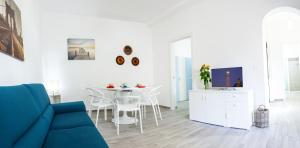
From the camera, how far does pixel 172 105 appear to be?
5402 millimetres

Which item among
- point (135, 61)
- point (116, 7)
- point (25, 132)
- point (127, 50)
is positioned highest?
point (116, 7)

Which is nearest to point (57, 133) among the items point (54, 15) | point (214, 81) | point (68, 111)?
point (68, 111)

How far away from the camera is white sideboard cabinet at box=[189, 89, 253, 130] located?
3.12 metres

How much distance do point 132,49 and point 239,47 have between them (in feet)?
11.4

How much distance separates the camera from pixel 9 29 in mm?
1907

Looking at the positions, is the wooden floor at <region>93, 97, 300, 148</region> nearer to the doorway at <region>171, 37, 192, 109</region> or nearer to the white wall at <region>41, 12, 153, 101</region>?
the white wall at <region>41, 12, 153, 101</region>

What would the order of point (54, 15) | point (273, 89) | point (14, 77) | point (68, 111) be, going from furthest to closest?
point (273, 89)
point (54, 15)
point (68, 111)
point (14, 77)

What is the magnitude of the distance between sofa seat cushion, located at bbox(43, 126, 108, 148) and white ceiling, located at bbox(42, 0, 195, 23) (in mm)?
3644

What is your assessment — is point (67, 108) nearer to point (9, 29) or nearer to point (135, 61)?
point (9, 29)

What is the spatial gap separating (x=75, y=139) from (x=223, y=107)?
2.77 m

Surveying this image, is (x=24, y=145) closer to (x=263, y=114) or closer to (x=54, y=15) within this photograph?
(x=263, y=114)

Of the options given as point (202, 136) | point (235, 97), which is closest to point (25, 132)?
point (202, 136)

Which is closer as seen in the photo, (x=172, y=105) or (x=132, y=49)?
(x=172, y=105)

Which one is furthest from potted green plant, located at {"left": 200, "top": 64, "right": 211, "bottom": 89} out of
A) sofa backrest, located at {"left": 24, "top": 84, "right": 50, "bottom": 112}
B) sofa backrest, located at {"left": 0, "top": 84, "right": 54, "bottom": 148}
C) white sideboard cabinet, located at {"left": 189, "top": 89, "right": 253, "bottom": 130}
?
sofa backrest, located at {"left": 0, "top": 84, "right": 54, "bottom": 148}
